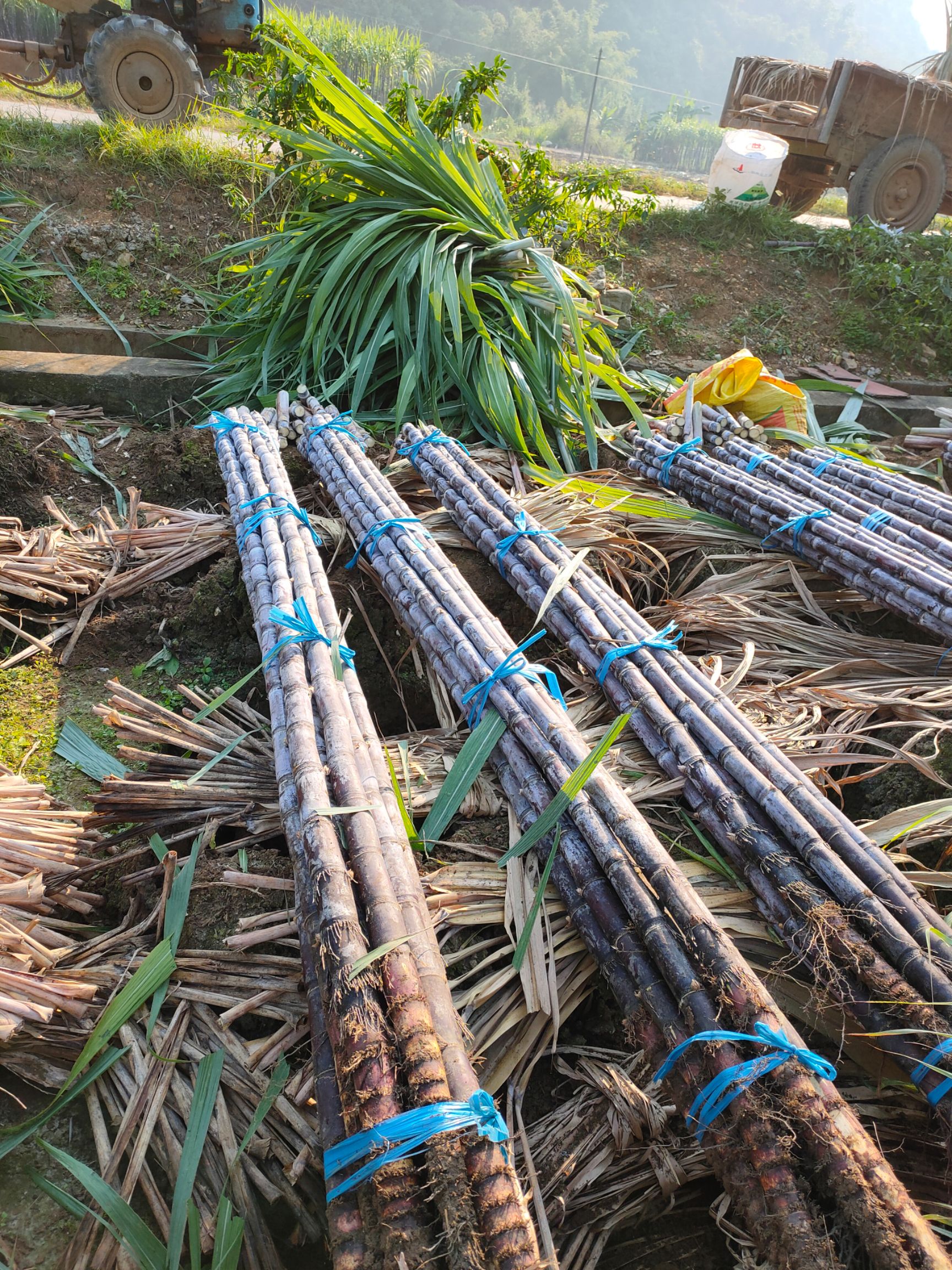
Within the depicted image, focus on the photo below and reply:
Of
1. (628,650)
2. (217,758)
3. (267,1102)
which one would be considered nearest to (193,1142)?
(267,1102)

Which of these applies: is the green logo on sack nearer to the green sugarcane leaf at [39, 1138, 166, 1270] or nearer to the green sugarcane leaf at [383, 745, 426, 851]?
the green sugarcane leaf at [383, 745, 426, 851]

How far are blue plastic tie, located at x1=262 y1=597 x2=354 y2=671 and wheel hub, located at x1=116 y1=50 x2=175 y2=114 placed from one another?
649 cm

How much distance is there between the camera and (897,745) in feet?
7.12

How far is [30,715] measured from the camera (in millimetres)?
2250

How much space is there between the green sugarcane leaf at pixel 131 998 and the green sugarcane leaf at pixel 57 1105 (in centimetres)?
2

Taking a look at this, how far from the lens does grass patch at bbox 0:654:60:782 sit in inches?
82.0

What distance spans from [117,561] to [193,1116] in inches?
80.7

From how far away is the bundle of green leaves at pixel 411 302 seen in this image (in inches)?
138

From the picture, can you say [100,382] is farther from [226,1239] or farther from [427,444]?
[226,1239]

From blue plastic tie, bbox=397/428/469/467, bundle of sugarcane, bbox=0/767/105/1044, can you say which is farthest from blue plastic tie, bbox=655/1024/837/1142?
blue plastic tie, bbox=397/428/469/467

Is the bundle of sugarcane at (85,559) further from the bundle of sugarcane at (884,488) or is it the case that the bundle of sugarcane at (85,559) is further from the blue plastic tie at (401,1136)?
the bundle of sugarcane at (884,488)

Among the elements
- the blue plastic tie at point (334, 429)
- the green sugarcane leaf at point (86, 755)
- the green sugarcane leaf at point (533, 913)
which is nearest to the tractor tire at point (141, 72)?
the blue plastic tie at point (334, 429)

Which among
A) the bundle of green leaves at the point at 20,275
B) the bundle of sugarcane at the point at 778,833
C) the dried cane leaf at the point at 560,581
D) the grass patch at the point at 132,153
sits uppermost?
the grass patch at the point at 132,153

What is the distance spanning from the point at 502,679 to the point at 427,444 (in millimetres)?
1563
